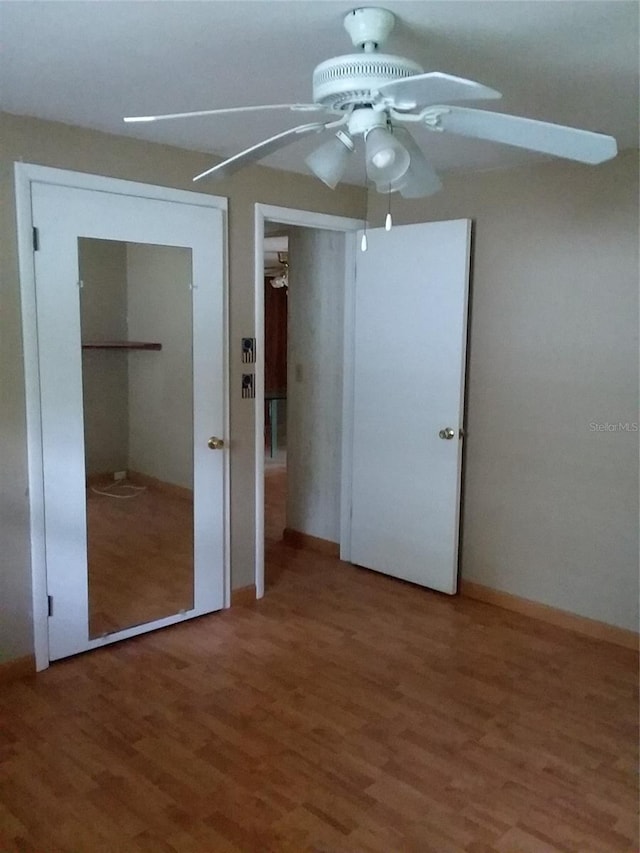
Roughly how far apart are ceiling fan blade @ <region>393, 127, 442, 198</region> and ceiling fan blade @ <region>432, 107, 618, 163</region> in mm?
160

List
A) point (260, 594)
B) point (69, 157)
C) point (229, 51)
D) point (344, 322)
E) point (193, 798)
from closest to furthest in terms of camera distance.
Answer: point (229, 51), point (193, 798), point (69, 157), point (260, 594), point (344, 322)

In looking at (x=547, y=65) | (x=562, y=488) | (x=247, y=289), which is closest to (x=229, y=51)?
(x=547, y=65)

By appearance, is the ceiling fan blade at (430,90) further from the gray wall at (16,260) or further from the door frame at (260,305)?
the door frame at (260,305)

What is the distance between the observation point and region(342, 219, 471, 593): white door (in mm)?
3775

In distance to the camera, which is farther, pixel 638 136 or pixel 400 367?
pixel 400 367

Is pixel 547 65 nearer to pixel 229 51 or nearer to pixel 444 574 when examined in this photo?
pixel 229 51

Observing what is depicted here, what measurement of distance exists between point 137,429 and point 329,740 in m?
1.60

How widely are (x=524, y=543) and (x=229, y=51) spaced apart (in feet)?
8.92

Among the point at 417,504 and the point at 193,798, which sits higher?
the point at 417,504

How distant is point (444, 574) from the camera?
12.9 feet

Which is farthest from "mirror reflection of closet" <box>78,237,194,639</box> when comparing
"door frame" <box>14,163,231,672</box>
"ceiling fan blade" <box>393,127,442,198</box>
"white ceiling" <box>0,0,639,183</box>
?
"ceiling fan blade" <box>393,127,442,198</box>

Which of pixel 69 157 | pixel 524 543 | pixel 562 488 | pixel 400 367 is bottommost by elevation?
pixel 524 543

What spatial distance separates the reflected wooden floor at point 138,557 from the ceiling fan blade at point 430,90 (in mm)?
2191

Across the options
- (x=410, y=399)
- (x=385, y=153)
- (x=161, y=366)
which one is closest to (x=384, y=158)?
(x=385, y=153)
